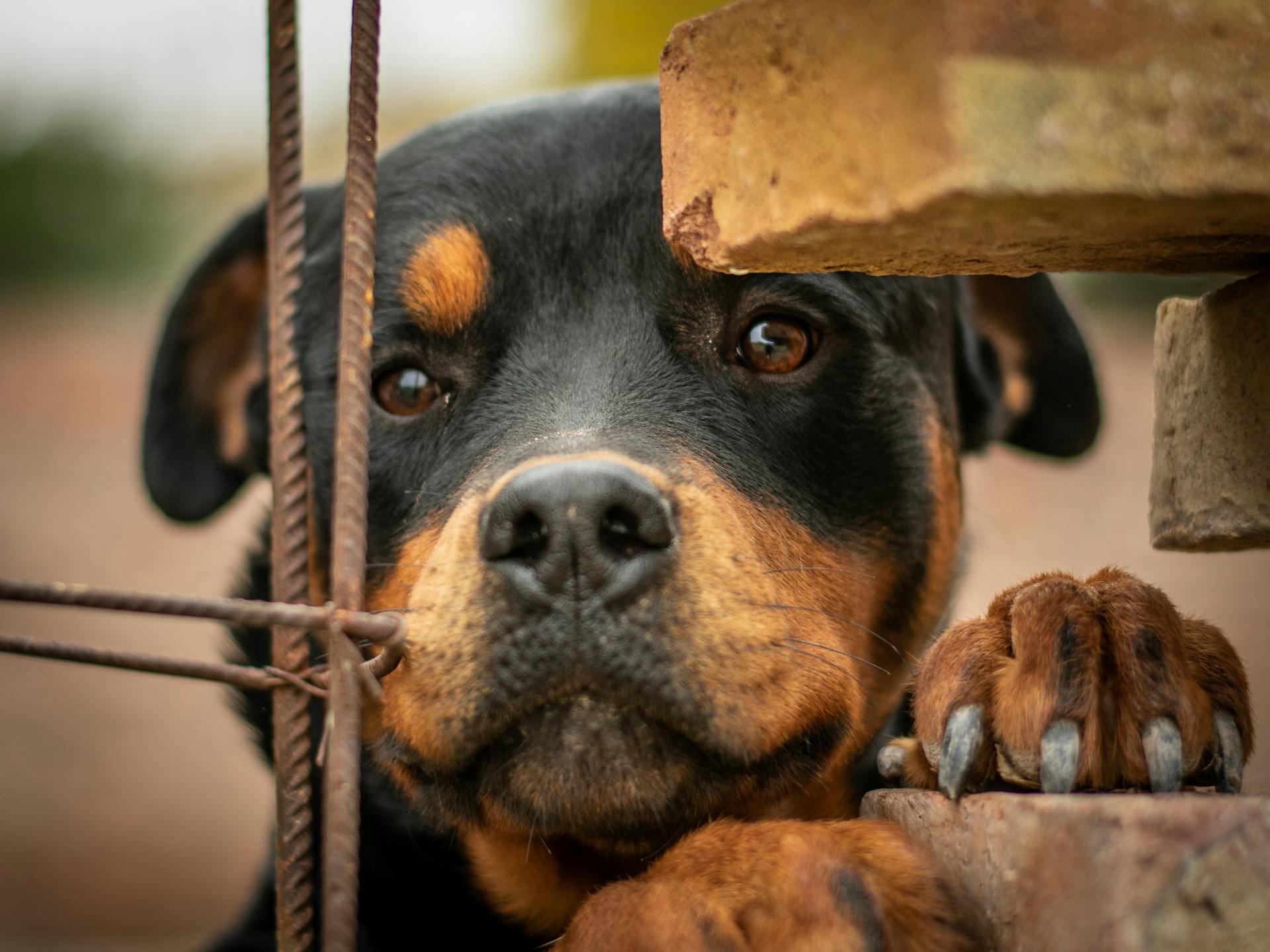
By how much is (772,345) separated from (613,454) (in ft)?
1.92

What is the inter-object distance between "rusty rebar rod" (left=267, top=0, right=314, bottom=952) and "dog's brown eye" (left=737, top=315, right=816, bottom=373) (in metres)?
0.84

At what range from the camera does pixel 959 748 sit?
168 cm

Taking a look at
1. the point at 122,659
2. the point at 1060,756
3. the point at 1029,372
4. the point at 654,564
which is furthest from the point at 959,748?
the point at 1029,372

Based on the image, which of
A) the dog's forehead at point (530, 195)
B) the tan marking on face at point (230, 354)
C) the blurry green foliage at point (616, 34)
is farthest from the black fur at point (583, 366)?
the blurry green foliage at point (616, 34)

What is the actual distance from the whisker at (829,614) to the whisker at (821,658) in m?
0.06

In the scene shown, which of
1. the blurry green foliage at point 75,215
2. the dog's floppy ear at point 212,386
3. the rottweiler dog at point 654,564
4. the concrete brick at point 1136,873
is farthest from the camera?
the blurry green foliage at point 75,215

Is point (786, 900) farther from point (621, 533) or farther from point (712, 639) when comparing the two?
point (621, 533)

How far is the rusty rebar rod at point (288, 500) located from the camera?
1.75m

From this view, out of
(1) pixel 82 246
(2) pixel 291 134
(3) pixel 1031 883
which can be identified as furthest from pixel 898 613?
(1) pixel 82 246

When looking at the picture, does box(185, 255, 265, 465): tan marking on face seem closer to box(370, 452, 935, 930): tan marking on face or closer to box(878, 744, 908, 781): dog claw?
box(370, 452, 935, 930): tan marking on face

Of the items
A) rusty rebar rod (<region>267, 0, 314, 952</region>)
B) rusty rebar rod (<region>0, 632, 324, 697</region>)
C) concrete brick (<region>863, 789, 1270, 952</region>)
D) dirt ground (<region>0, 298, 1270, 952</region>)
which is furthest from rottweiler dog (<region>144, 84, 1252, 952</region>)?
dirt ground (<region>0, 298, 1270, 952</region>)

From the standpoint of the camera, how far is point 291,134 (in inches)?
74.5

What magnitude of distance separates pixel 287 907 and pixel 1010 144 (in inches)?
54.7

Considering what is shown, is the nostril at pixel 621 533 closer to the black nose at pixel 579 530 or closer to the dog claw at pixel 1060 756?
the black nose at pixel 579 530
